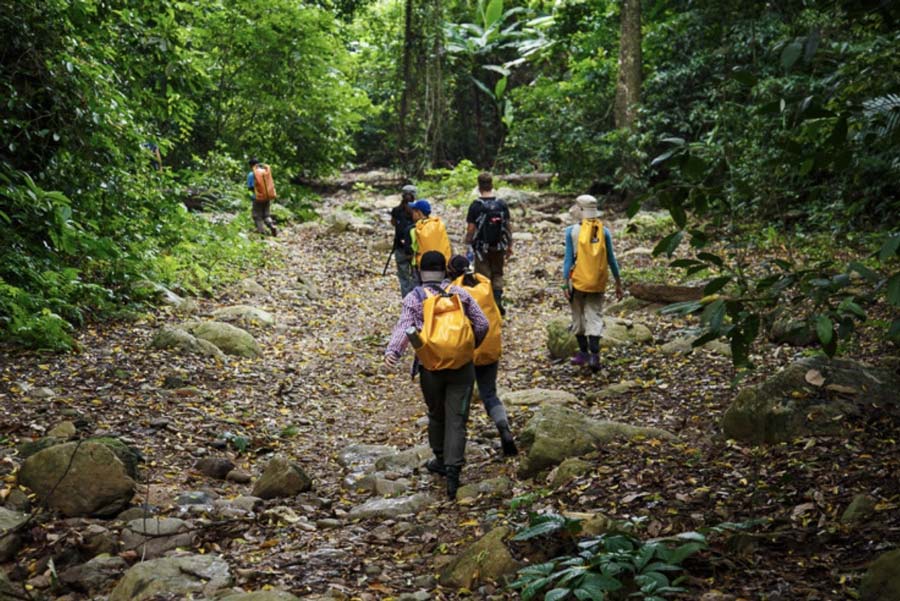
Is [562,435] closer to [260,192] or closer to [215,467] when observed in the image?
[215,467]

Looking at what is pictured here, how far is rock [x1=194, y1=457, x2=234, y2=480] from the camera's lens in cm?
607

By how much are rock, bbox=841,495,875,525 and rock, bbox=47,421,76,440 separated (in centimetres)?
525

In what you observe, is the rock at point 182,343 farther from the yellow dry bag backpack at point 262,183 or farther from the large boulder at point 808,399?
the yellow dry bag backpack at point 262,183

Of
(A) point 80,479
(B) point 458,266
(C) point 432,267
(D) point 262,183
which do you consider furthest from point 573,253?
(D) point 262,183

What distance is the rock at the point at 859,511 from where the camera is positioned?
13.4 feet

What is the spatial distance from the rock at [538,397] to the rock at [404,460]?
121 cm

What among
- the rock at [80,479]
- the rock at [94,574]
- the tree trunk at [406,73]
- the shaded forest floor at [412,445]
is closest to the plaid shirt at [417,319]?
the shaded forest floor at [412,445]

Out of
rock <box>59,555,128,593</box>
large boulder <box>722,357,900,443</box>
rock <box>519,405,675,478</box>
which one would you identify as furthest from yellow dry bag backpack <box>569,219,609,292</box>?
rock <box>59,555,128,593</box>

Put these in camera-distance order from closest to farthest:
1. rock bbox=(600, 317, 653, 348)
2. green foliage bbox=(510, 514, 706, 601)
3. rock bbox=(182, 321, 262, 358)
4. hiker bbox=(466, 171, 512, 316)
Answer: green foliage bbox=(510, 514, 706, 601), rock bbox=(182, 321, 262, 358), rock bbox=(600, 317, 653, 348), hiker bbox=(466, 171, 512, 316)

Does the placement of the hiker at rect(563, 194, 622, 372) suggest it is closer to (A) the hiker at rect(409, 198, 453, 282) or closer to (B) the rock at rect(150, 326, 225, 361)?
(A) the hiker at rect(409, 198, 453, 282)

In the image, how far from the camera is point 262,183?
16.5 m

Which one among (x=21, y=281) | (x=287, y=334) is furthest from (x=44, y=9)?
(x=287, y=334)

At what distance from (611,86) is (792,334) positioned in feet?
60.5

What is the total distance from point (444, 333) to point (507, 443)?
4.42ft
